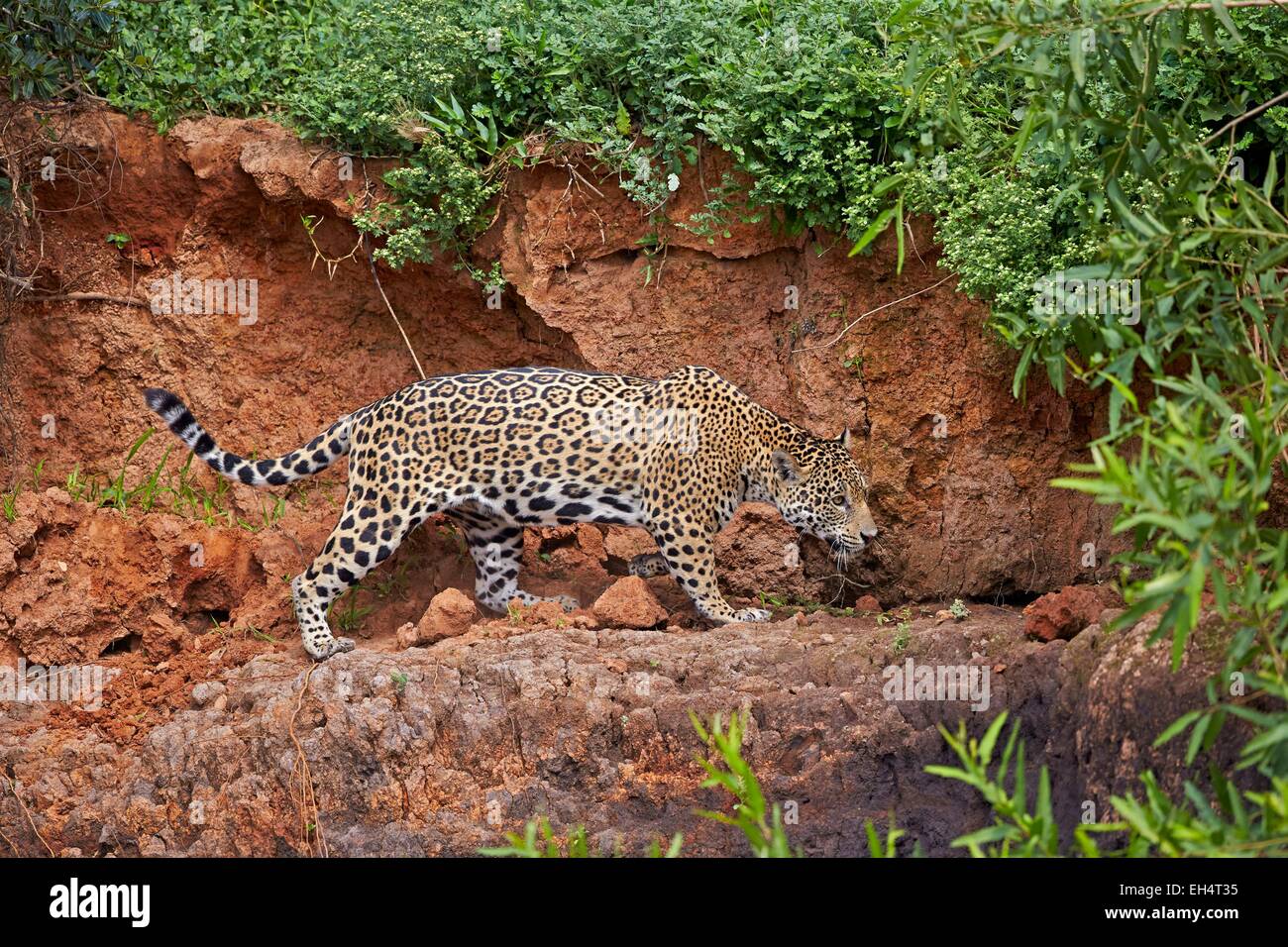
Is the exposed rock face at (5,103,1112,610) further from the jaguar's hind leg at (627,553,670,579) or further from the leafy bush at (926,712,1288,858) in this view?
the leafy bush at (926,712,1288,858)

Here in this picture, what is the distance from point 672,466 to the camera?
399 inches

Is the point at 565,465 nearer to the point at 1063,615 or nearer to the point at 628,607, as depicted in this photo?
the point at 628,607

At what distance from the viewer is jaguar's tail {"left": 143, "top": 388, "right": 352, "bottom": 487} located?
9.92 metres

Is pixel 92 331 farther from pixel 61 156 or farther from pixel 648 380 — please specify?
pixel 648 380

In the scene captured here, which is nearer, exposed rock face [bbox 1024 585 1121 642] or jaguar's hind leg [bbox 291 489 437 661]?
exposed rock face [bbox 1024 585 1121 642]

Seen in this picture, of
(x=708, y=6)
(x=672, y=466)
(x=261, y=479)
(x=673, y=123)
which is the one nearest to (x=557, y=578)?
(x=672, y=466)

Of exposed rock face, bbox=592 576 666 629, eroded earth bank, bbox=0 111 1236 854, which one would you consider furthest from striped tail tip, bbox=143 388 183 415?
exposed rock face, bbox=592 576 666 629

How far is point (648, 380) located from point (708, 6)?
2663 millimetres

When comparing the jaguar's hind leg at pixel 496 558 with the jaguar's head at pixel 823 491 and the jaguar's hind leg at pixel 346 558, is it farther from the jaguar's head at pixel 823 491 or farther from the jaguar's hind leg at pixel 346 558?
the jaguar's head at pixel 823 491

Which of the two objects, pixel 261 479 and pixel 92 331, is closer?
pixel 261 479

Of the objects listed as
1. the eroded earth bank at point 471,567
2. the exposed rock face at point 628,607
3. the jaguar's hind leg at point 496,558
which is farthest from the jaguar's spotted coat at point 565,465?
the eroded earth bank at point 471,567

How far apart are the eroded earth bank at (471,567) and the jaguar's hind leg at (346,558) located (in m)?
0.35

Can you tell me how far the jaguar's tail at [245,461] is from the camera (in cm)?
992

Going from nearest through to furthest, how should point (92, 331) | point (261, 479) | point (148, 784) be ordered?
point (148, 784) → point (261, 479) → point (92, 331)
